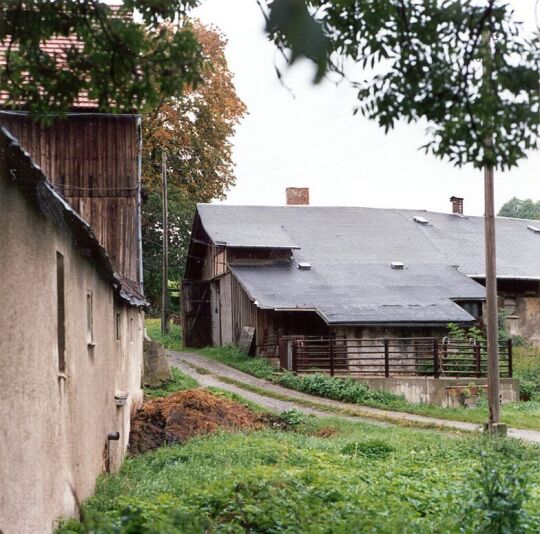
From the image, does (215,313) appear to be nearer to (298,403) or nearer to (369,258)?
(369,258)

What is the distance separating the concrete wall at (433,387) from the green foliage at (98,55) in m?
18.8

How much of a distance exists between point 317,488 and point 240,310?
1033 inches

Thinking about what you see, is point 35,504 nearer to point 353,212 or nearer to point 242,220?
point 242,220

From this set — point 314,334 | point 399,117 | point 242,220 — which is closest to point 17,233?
point 399,117

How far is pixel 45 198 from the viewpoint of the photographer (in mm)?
7086

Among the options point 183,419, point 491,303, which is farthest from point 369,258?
point 183,419

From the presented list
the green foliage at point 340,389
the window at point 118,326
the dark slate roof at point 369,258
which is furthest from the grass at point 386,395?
the window at point 118,326

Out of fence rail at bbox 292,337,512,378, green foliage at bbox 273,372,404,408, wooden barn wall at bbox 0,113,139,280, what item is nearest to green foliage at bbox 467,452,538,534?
wooden barn wall at bbox 0,113,139,280

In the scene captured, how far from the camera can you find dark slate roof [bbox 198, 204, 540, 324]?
32.3 meters

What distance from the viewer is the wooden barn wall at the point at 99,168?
19.6m

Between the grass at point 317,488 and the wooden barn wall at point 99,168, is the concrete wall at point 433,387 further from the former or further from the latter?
the wooden barn wall at point 99,168

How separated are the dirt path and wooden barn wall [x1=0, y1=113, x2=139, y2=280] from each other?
6.21 meters

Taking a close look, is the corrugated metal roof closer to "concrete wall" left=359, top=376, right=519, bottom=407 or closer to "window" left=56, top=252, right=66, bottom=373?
"concrete wall" left=359, top=376, right=519, bottom=407

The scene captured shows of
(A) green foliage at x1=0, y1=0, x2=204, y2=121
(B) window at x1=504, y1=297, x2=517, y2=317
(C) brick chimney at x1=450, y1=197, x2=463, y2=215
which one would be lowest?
(B) window at x1=504, y1=297, x2=517, y2=317
